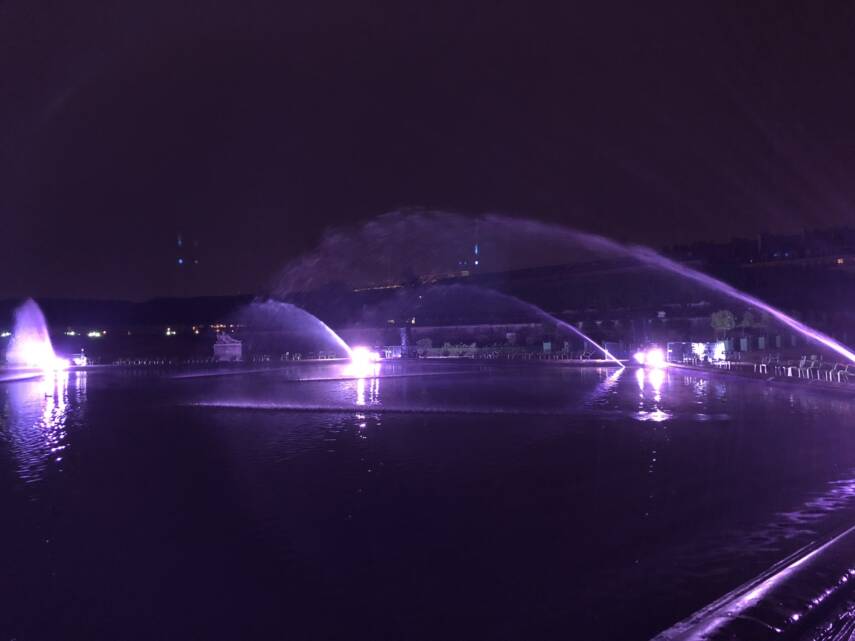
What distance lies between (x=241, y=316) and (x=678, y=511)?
125209 millimetres

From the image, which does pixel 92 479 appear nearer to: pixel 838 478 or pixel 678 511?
pixel 678 511

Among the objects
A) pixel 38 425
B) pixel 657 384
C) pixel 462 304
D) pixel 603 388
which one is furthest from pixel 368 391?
pixel 462 304

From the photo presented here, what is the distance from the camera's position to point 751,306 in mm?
64750

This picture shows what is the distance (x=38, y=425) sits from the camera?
16.2 metres

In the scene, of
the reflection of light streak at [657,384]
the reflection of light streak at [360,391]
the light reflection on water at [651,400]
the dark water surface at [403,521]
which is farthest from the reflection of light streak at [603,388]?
the reflection of light streak at [360,391]

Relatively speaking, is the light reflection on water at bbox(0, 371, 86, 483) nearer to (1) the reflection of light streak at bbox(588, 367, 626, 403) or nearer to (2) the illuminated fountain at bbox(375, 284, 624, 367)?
(1) the reflection of light streak at bbox(588, 367, 626, 403)

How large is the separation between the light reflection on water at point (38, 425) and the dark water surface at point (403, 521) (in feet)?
0.32

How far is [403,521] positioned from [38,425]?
1192 cm

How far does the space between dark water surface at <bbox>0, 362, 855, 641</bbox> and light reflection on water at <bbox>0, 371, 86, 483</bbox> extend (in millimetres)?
97

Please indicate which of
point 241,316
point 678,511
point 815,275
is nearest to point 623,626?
point 678,511

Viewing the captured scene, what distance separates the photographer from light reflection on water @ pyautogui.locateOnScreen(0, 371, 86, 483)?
1127cm

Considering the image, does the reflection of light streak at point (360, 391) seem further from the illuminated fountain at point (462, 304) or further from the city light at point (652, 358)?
the illuminated fountain at point (462, 304)

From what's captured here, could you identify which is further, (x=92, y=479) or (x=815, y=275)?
(x=815, y=275)

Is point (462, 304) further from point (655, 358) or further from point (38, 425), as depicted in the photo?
point (38, 425)
